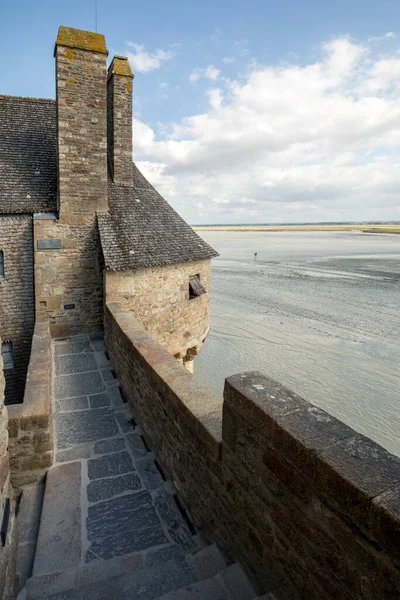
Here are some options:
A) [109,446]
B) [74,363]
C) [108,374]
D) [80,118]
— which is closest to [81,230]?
[80,118]

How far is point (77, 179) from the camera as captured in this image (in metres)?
9.43

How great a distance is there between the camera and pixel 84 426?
218 inches

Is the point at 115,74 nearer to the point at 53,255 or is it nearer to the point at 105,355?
the point at 53,255

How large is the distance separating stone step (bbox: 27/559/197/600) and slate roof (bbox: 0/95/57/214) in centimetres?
840

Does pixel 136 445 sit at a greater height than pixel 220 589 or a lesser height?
lesser

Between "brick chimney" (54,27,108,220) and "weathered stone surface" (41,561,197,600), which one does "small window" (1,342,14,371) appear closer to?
"brick chimney" (54,27,108,220)

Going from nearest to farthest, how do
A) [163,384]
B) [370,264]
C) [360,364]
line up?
[163,384]
[360,364]
[370,264]

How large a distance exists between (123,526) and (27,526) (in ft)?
3.30

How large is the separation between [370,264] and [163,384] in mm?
46908

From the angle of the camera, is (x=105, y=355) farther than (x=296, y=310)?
No

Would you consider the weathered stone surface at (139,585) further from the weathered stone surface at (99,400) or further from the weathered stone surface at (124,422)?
the weathered stone surface at (99,400)

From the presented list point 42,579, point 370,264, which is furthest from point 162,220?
point 370,264

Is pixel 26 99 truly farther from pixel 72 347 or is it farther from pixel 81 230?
pixel 72 347

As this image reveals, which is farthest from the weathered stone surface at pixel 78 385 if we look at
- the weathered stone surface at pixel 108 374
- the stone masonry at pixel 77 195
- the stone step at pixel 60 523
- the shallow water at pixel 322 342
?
the shallow water at pixel 322 342
